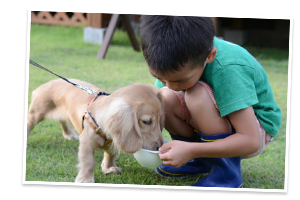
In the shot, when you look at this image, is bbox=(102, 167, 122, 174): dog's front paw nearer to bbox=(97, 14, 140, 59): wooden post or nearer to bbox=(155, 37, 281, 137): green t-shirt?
bbox=(155, 37, 281, 137): green t-shirt

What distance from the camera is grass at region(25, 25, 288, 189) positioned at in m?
2.30

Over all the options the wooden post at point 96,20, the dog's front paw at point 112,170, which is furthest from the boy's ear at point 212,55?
the wooden post at point 96,20

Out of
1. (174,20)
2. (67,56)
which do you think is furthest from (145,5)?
(67,56)

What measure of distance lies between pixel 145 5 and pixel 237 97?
808 millimetres

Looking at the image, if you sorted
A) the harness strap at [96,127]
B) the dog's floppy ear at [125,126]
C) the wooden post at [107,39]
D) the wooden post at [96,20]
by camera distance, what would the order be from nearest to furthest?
the dog's floppy ear at [125,126], the harness strap at [96,127], the wooden post at [107,39], the wooden post at [96,20]

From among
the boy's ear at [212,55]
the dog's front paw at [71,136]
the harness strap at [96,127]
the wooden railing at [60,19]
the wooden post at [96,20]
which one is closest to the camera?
the boy's ear at [212,55]

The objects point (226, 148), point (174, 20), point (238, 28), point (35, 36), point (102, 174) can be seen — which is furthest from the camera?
point (238, 28)

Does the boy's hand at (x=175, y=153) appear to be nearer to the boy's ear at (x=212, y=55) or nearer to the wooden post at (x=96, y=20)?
the boy's ear at (x=212, y=55)

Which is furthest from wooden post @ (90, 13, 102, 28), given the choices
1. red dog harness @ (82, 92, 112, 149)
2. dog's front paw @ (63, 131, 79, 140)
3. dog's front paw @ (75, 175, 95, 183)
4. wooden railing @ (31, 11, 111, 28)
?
dog's front paw @ (75, 175, 95, 183)

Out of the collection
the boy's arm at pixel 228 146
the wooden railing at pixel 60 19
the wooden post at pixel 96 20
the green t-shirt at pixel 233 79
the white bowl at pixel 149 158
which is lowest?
the white bowl at pixel 149 158

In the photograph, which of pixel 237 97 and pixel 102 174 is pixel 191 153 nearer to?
pixel 237 97

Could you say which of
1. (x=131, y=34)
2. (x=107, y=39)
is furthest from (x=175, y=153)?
(x=131, y=34)

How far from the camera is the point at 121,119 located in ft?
6.48

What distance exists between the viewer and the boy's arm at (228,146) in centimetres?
194
